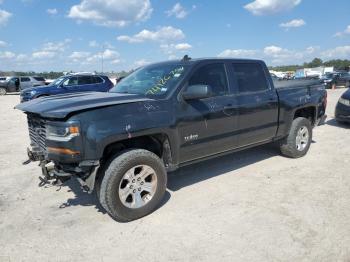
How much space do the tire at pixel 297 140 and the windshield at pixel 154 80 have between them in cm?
279

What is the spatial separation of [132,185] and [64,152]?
891mm

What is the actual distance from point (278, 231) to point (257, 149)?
143 inches

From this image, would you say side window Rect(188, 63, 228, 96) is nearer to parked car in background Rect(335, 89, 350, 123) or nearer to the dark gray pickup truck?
the dark gray pickup truck

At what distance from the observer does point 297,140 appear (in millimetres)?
6418

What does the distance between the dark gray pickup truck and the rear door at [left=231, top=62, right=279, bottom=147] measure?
2 cm

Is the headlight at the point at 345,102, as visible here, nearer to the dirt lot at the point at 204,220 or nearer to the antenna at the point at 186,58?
the dirt lot at the point at 204,220

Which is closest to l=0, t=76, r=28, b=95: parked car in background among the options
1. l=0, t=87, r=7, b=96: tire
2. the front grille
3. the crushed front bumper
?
l=0, t=87, r=7, b=96: tire

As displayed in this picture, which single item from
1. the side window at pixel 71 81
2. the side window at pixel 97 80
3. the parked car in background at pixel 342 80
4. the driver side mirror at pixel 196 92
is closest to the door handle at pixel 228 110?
the driver side mirror at pixel 196 92

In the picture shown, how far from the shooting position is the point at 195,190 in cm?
487

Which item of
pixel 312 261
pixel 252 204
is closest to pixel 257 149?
pixel 252 204

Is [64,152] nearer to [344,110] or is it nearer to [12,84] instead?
[344,110]

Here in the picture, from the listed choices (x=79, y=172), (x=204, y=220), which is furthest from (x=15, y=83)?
(x=204, y=220)

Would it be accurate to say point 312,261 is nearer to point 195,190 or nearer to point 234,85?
point 195,190

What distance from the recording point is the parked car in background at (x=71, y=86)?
16.4 meters
